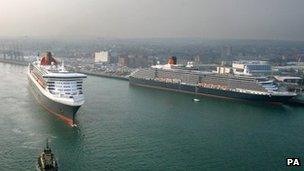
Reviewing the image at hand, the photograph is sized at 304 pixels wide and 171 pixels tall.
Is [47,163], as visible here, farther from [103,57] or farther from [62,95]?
[103,57]

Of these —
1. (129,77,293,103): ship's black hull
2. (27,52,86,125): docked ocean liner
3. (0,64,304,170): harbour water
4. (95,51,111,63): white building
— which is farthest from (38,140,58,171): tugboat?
(95,51,111,63): white building

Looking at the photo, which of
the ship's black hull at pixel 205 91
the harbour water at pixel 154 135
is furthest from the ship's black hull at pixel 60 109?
the ship's black hull at pixel 205 91

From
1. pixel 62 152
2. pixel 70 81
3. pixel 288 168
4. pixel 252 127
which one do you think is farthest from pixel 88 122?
pixel 288 168

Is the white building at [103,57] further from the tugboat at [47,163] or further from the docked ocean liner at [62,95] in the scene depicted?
the tugboat at [47,163]

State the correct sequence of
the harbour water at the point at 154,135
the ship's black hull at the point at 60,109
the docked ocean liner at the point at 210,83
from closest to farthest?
the harbour water at the point at 154,135, the ship's black hull at the point at 60,109, the docked ocean liner at the point at 210,83

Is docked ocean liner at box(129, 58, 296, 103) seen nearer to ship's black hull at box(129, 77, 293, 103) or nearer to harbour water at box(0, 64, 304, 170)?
ship's black hull at box(129, 77, 293, 103)

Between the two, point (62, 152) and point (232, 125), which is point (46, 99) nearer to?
point (62, 152)

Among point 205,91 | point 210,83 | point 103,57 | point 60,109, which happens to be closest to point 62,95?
point 60,109
